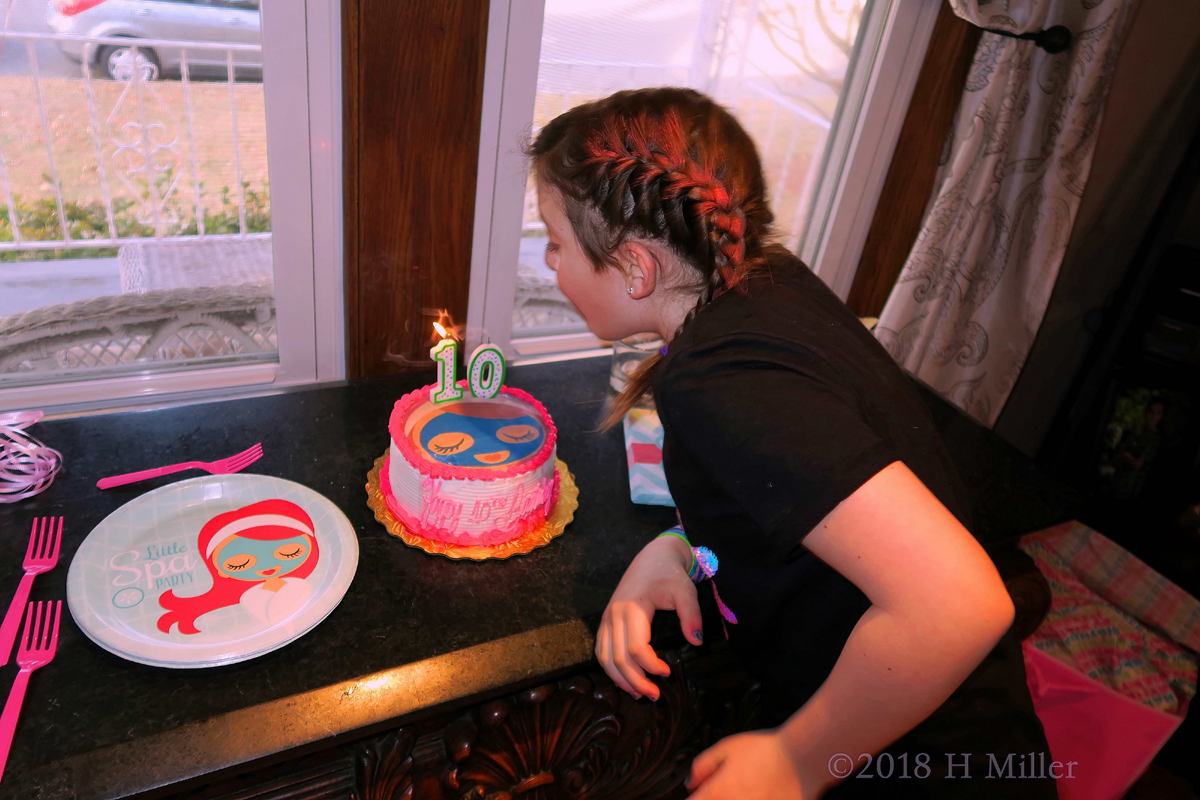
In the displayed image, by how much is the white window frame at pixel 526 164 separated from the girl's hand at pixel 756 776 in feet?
2.77

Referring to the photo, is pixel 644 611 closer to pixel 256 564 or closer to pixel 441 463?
pixel 441 463

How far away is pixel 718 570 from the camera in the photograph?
886 millimetres

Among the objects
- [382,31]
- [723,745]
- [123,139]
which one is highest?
Answer: [382,31]

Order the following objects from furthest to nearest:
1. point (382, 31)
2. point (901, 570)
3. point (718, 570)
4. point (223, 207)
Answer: point (223, 207)
point (382, 31)
point (718, 570)
point (901, 570)

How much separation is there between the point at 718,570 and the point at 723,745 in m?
0.20

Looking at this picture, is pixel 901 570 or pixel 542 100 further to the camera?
pixel 542 100

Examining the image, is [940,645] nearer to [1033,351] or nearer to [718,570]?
[718,570]

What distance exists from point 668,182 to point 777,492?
1.06ft

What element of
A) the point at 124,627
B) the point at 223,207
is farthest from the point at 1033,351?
the point at 124,627

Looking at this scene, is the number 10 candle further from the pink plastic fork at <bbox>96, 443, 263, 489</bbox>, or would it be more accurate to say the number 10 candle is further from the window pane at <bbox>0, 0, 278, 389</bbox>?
the window pane at <bbox>0, 0, 278, 389</bbox>

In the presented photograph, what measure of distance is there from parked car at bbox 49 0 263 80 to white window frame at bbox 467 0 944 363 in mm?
334

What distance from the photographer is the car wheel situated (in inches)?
37.8

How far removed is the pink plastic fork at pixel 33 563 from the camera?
739 mm

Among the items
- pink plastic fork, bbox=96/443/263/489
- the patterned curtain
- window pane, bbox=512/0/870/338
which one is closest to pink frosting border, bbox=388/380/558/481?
pink plastic fork, bbox=96/443/263/489
